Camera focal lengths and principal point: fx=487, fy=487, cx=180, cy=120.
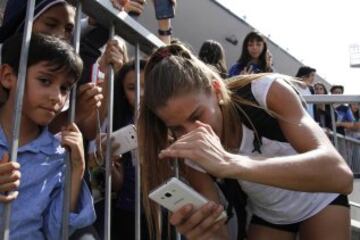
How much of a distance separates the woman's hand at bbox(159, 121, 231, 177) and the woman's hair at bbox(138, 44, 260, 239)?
321 millimetres

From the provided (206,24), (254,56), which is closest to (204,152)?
(254,56)

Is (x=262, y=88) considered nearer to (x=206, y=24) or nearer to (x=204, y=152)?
(x=204, y=152)

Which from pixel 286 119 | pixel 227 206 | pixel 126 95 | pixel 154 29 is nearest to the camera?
pixel 286 119

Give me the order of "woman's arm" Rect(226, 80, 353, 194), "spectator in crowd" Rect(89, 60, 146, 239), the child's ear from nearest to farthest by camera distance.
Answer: "woman's arm" Rect(226, 80, 353, 194), the child's ear, "spectator in crowd" Rect(89, 60, 146, 239)

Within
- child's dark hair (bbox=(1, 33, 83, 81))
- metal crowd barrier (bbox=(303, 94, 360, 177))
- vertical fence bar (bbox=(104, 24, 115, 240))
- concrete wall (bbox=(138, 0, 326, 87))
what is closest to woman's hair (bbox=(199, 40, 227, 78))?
metal crowd barrier (bbox=(303, 94, 360, 177))

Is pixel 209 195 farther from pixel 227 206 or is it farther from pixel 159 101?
pixel 159 101

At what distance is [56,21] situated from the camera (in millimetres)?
1956

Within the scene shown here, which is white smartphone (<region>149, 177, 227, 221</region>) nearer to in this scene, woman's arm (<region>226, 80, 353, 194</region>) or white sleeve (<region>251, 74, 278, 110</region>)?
woman's arm (<region>226, 80, 353, 194</region>)

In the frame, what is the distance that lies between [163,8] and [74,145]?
3.67ft

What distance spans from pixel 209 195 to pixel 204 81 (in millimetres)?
454

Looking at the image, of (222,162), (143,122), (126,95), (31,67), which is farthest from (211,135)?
(126,95)

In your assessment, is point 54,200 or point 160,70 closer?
point 54,200

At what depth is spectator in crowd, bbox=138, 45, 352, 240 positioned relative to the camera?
5.09 ft

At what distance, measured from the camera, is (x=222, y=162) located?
1351mm
